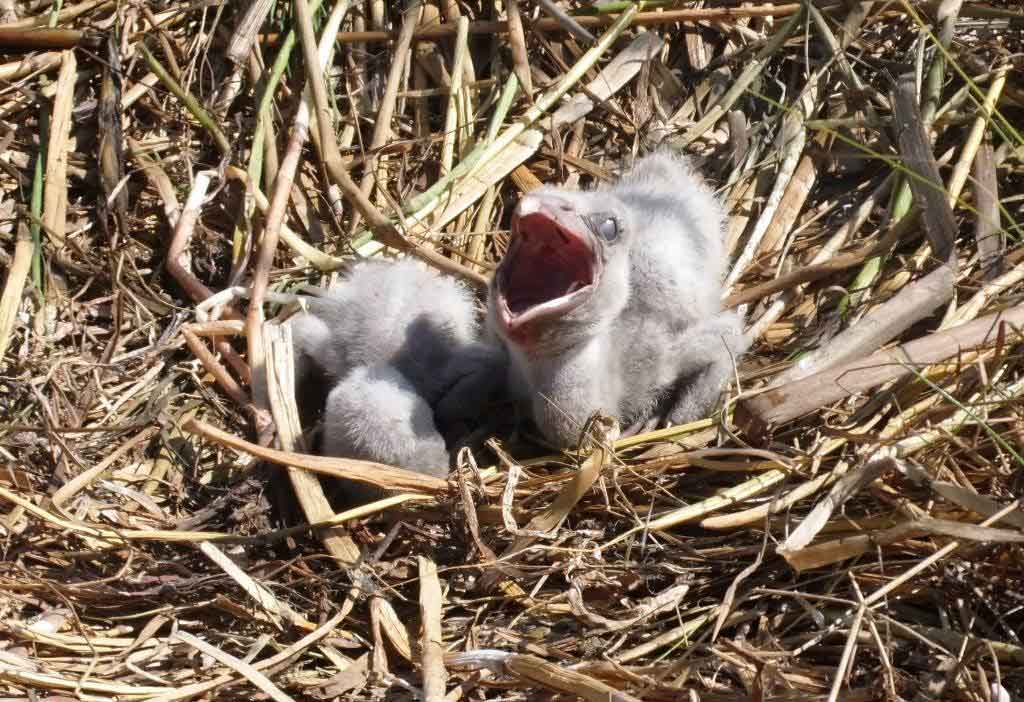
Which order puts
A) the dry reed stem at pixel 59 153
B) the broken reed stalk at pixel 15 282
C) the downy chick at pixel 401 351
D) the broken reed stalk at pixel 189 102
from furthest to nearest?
the broken reed stalk at pixel 189 102
the dry reed stem at pixel 59 153
the broken reed stalk at pixel 15 282
the downy chick at pixel 401 351

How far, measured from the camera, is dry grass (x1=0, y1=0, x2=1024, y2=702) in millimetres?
2697

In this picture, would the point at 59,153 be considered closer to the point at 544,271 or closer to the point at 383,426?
the point at 383,426

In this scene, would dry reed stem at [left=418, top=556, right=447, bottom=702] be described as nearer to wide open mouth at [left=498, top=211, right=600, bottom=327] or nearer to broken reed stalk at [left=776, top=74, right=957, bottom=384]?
wide open mouth at [left=498, top=211, right=600, bottom=327]

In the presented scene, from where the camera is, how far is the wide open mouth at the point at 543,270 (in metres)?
3.05

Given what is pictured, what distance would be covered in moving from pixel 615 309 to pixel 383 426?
2.03 ft

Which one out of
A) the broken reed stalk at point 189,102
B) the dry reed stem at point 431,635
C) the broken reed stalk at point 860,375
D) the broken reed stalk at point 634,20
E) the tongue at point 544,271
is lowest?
the dry reed stem at point 431,635

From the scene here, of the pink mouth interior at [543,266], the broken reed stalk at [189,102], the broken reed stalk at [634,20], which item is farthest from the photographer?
the broken reed stalk at [634,20]

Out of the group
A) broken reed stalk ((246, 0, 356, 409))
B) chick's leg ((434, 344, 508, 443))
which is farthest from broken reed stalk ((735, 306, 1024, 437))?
broken reed stalk ((246, 0, 356, 409))

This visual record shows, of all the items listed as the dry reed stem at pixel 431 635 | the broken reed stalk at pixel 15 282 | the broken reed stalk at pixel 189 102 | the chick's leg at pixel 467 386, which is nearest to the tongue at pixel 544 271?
the chick's leg at pixel 467 386

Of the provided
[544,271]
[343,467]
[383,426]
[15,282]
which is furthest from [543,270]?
[15,282]

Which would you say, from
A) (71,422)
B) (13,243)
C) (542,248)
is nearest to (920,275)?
(542,248)

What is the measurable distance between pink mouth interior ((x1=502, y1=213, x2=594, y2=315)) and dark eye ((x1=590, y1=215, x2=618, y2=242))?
81 millimetres

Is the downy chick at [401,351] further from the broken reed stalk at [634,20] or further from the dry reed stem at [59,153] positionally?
the broken reed stalk at [634,20]

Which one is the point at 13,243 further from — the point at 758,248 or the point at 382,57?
the point at 758,248
